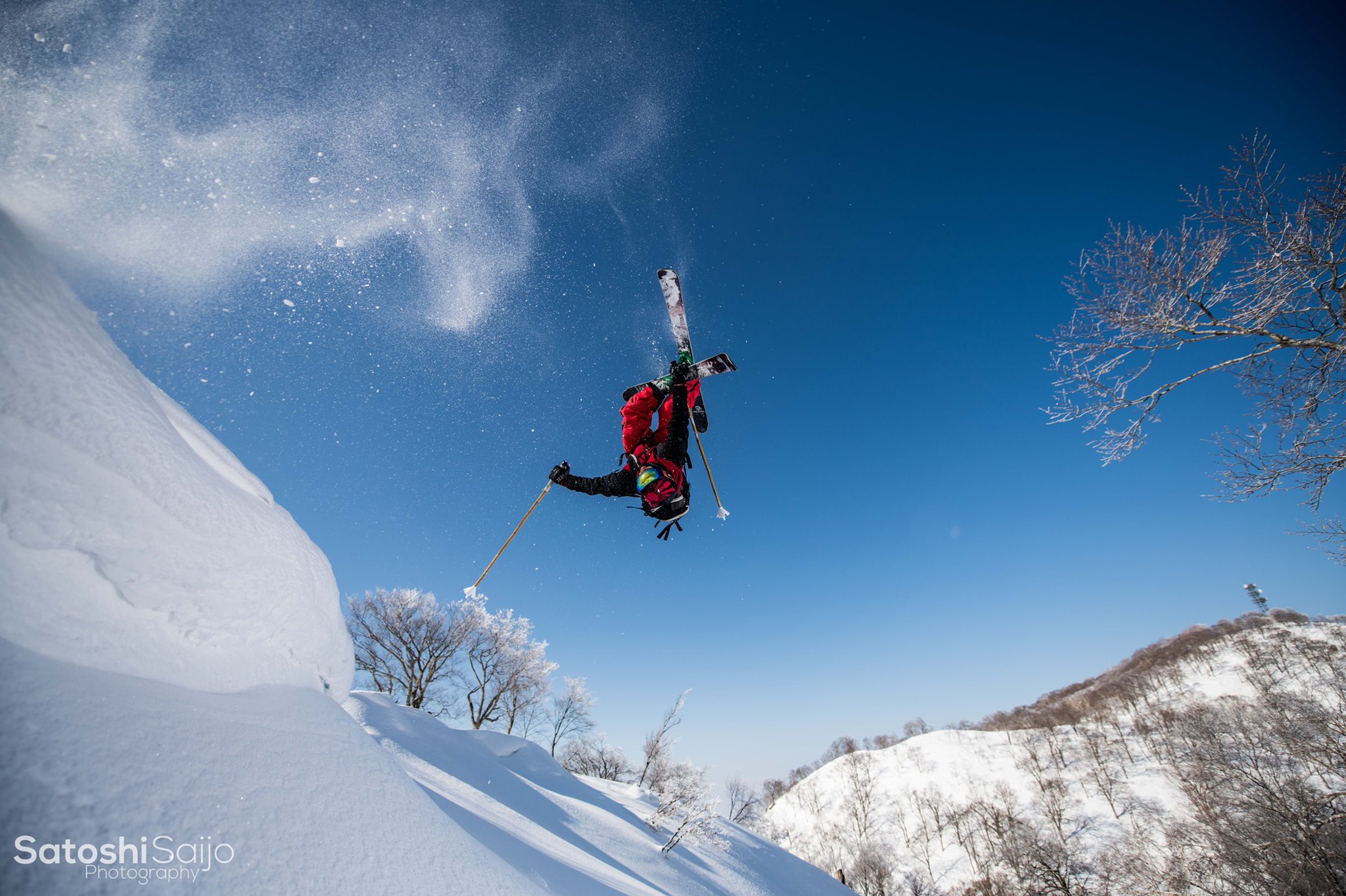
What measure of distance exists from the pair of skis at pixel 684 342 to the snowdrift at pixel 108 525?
16.7ft

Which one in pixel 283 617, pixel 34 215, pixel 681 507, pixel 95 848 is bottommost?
pixel 95 848

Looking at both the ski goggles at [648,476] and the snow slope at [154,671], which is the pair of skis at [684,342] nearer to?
the ski goggles at [648,476]

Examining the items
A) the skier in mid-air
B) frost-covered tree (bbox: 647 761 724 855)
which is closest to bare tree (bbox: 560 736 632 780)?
frost-covered tree (bbox: 647 761 724 855)

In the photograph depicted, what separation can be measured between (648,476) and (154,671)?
4.09 metres

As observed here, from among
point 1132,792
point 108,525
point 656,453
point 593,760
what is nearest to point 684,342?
point 656,453

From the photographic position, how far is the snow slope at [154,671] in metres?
1.15

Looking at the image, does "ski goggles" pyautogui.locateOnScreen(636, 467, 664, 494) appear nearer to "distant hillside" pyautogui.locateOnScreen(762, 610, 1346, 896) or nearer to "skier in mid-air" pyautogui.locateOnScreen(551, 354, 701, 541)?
"skier in mid-air" pyautogui.locateOnScreen(551, 354, 701, 541)

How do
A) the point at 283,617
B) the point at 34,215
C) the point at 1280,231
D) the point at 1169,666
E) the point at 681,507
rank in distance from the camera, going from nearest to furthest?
the point at 34,215 → the point at 283,617 → the point at 1280,231 → the point at 681,507 → the point at 1169,666

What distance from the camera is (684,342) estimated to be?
6938 mm

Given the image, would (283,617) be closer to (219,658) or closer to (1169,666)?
(219,658)

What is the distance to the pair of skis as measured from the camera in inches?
257

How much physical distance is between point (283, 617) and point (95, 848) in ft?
4.01

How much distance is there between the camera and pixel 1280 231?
15.4 feet

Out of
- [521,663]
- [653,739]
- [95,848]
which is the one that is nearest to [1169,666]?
[653,739]
